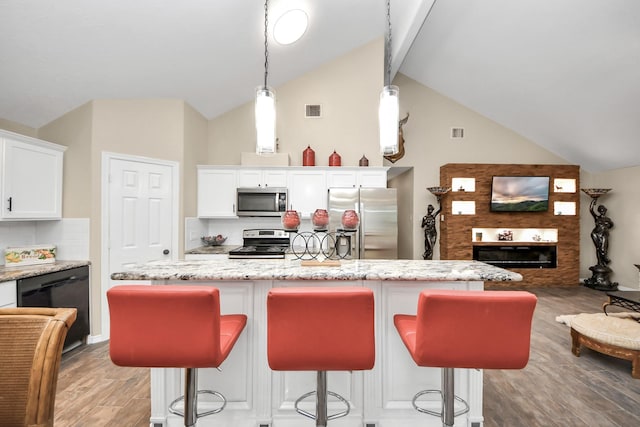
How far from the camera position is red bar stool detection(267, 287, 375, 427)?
135 centimetres

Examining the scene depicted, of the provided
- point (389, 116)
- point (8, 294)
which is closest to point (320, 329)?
point (389, 116)

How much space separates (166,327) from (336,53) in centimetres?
455

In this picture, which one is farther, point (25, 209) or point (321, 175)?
point (321, 175)

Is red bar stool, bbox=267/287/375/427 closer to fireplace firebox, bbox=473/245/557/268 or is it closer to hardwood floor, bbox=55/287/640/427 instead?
hardwood floor, bbox=55/287/640/427

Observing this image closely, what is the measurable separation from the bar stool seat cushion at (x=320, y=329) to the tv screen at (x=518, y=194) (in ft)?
18.7

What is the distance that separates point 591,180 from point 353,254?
5.75 meters

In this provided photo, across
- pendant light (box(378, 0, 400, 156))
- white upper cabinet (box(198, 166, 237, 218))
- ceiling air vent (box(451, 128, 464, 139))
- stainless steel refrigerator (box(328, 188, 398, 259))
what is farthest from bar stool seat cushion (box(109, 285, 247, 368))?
ceiling air vent (box(451, 128, 464, 139))

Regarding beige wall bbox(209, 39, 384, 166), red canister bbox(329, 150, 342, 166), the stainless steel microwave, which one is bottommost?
the stainless steel microwave

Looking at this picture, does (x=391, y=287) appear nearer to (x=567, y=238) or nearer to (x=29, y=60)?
(x=29, y=60)

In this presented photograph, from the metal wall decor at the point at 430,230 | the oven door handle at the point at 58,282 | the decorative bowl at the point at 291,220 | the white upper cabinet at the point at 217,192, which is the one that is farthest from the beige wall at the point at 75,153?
the metal wall decor at the point at 430,230

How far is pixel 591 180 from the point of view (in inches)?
255

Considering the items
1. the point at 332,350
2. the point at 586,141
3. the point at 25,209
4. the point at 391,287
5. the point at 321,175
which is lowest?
the point at 332,350

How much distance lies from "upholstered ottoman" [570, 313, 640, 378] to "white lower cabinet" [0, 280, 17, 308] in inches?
195

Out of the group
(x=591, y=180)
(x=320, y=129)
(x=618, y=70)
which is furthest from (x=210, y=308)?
(x=591, y=180)
